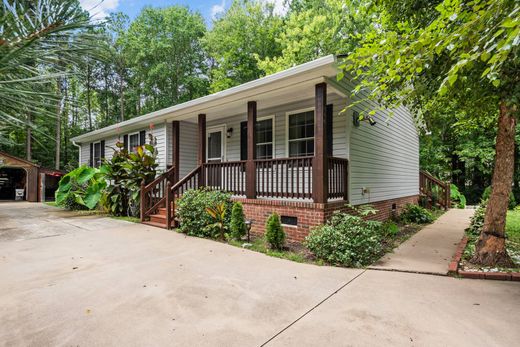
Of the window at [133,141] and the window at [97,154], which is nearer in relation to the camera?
the window at [133,141]

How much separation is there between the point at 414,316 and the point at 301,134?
199 inches

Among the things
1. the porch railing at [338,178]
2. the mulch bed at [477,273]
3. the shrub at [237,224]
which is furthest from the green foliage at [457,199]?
the shrub at [237,224]

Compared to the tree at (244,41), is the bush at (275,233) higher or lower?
lower

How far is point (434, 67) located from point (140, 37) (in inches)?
890

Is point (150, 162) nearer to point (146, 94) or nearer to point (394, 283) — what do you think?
point (394, 283)

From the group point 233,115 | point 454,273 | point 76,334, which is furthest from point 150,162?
point 454,273

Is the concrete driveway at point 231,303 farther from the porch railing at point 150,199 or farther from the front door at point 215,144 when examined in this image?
the front door at point 215,144

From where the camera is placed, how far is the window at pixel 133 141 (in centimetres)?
1121

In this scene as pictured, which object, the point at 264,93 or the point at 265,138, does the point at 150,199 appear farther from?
the point at 264,93

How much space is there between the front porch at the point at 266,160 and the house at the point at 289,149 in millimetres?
24

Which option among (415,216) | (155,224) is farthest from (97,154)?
(415,216)

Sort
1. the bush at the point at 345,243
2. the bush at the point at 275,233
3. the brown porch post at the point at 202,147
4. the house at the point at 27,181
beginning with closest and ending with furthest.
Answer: the bush at the point at 345,243, the bush at the point at 275,233, the brown porch post at the point at 202,147, the house at the point at 27,181

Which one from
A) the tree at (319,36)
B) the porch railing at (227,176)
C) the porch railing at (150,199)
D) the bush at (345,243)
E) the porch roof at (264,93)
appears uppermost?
the tree at (319,36)

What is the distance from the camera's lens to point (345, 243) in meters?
4.70
